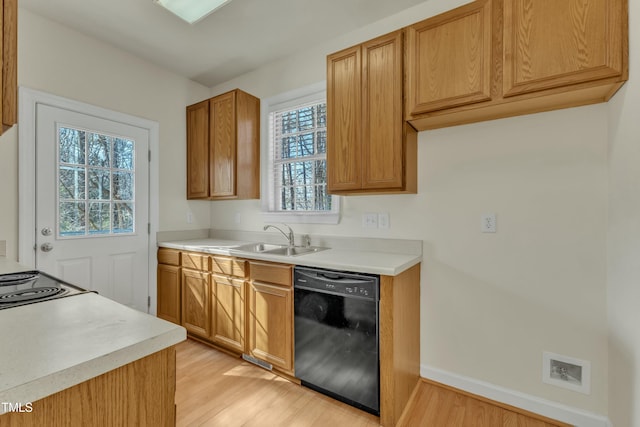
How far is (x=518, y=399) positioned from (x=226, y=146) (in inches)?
121

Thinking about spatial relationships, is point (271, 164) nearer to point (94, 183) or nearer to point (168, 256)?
point (168, 256)

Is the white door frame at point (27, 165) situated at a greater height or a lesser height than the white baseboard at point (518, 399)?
greater

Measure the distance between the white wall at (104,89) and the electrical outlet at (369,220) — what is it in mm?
2090

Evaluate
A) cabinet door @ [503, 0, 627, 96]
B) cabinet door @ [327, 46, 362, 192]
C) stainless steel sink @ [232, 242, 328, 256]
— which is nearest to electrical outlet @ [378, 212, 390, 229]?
cabinet door @ [327, 46, 362, 192]

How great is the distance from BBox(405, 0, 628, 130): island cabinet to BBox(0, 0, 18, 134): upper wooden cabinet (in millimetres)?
1835

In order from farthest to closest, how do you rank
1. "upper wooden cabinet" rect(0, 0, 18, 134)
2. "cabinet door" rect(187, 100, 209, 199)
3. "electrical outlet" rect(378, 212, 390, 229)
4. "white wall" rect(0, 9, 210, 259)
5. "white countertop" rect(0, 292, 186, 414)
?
"cabinet door" rect(187, 100, 209, 199) < "electrical outlet" rect(378, 212, 390, 229) < "white wall" rect(0, 9, 210, 259) < "upper wooden cabinet" rect(0, 0, 18, 134) < "white countertop" rect(0, 292, 186, 414)

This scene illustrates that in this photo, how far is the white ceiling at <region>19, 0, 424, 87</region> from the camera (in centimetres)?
219

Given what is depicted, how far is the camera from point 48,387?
0.55m

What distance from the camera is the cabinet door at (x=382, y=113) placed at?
6.39 feet

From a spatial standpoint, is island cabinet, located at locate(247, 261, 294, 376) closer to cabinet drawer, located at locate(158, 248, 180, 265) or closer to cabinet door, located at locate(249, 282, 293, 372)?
cabinet door, located at locate(249, 282, 293, 372)

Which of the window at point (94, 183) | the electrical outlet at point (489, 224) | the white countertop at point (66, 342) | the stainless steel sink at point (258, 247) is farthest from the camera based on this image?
the stainless steel sink at point (258, 247)

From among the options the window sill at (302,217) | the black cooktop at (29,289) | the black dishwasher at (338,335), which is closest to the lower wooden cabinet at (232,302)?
the black dishwasher at (338,335)

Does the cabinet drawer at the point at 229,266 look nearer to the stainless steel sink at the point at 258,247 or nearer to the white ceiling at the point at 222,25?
the stainless steel sink at the point at 258,247

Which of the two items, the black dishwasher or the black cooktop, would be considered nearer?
the black cooktop
